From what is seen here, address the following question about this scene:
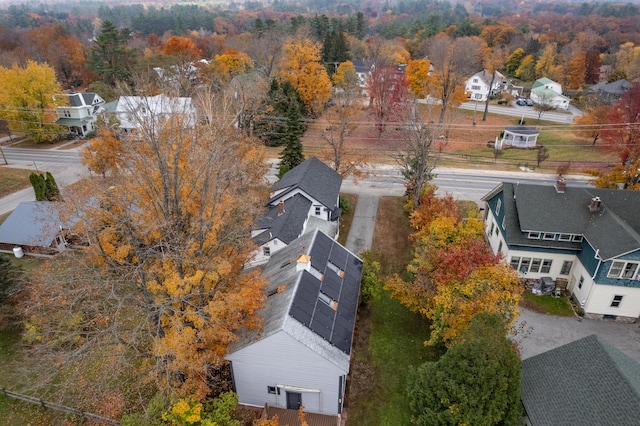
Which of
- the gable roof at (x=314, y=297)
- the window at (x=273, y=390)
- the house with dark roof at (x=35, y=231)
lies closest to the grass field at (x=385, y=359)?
the gable roof at (x=314, y=297)

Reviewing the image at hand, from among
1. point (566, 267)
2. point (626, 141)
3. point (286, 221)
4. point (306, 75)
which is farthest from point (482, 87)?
point (286, 221)

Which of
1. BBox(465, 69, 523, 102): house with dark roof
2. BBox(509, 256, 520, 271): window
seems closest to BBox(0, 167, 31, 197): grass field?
BBox(509, 256, 520, 271): window

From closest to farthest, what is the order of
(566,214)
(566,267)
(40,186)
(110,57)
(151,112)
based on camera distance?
(151,112) < (566,214) < (566,267) < (40,186) < (110,57)

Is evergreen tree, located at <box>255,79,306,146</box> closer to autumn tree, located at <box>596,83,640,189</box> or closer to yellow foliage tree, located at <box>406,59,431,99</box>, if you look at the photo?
yellow foliage tree, located at <box>406,59,431,99</box>

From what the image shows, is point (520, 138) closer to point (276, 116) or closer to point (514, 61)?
point (276, 116)

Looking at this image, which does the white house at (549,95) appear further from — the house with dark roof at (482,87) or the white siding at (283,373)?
the white siding at (283,373)

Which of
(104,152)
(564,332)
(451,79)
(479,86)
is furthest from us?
(479,86)

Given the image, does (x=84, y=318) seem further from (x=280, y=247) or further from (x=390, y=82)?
(x=390, y=82)
